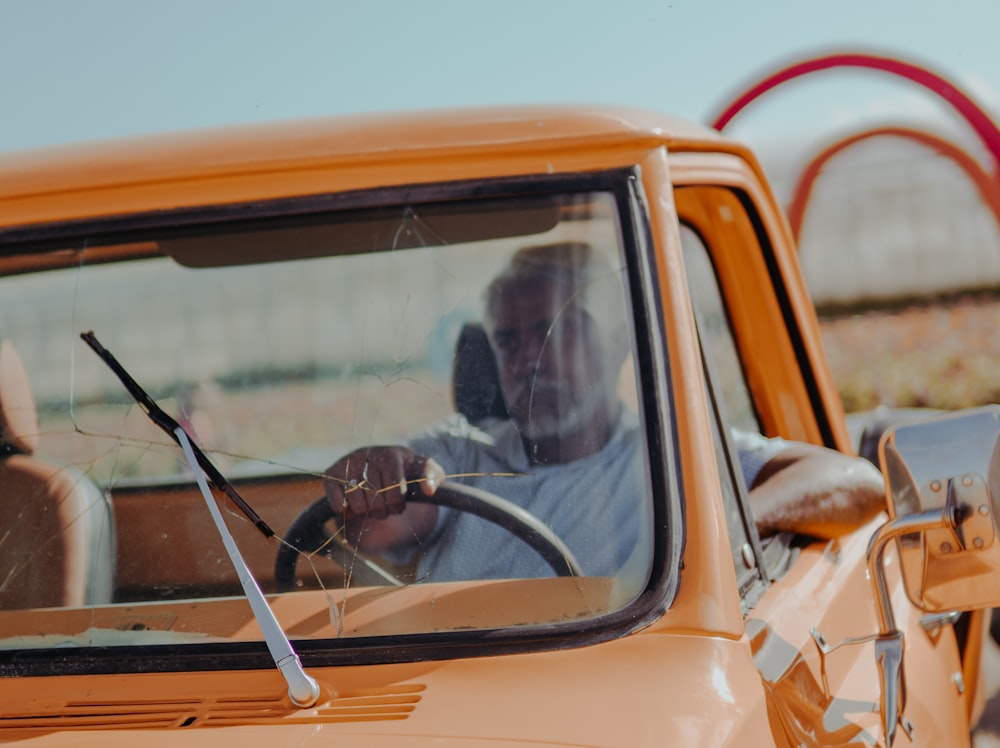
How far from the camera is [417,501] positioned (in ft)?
5.12

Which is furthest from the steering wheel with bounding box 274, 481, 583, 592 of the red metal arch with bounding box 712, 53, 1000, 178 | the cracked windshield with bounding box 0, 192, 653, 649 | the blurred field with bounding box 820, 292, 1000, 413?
the blurred field with bounding box 820, 292, 1000, 413

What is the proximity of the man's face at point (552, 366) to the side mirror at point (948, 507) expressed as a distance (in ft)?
1.36

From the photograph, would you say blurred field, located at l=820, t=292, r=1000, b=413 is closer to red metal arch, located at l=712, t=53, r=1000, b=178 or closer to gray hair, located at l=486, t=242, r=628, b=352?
red metal arch, located at l=712, t=53, r=1000, b=178

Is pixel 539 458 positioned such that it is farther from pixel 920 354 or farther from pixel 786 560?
pixel 920 354

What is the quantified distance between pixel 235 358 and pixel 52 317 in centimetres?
29

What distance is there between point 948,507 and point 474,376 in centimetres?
68

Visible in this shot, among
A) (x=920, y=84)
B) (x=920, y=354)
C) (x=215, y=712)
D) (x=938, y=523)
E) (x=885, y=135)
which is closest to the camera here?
(x=215, y=712)

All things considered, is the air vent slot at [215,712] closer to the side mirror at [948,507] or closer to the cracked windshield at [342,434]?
the cracked windshield at [342,434]

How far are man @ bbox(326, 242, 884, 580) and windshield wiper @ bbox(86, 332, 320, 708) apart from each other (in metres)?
0.16

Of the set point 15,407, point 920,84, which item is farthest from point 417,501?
point 920,84

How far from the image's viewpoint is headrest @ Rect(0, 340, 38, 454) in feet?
5.66

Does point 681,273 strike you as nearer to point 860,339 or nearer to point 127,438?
point 127,438

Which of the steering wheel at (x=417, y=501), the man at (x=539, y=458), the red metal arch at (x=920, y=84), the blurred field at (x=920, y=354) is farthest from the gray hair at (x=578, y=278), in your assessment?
the blurred field at (x=920, y=354)

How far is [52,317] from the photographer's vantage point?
166cm
